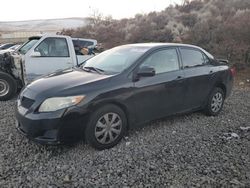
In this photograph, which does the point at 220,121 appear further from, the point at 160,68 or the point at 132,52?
the point at 132,52

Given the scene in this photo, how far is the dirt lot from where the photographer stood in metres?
3.59

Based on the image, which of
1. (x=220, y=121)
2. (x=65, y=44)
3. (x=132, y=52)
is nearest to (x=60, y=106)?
(x=132, y=52)

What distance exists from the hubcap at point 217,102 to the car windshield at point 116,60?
2148 millimetres

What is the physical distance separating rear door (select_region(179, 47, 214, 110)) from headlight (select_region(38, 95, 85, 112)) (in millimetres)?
2423

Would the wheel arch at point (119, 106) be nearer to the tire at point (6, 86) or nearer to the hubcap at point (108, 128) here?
the hubcap at point (108, 128)

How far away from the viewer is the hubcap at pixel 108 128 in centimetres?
429

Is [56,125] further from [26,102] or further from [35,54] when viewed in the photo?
[35,54]

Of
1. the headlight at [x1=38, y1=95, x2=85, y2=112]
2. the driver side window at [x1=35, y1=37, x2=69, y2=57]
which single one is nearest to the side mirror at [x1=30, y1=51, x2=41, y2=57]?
the driver side window at [x1=35, y1=37, x2=69, y2=57]

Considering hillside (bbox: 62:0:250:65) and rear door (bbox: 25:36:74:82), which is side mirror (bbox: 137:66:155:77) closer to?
rear door (bbox: 25:36:74:82)

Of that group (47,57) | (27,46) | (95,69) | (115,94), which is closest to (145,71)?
(115,94)

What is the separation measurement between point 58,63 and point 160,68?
13.0 feet

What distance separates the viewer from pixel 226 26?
13945mm

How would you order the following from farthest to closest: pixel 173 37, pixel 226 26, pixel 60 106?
pixel 173 37, pixel 226 26, pixel 60 106

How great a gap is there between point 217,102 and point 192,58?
4.06ft
